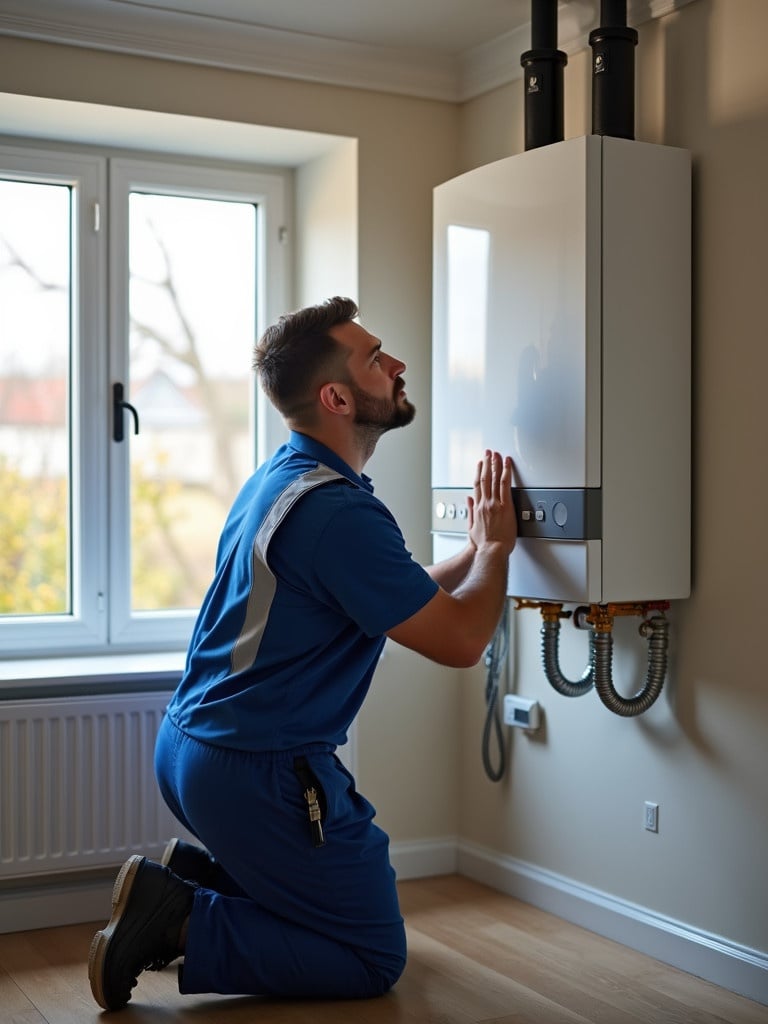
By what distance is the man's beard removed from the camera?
2.80m

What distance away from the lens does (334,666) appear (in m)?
2.70

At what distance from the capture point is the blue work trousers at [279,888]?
2625mm

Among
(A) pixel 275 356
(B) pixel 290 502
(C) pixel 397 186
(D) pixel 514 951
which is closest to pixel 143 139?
(C) pixel 397 186

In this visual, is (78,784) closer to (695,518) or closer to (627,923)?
(627,923)

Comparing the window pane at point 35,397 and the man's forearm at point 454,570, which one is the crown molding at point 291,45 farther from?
the man's forearm at point 454,570

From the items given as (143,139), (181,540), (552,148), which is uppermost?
(143,139)

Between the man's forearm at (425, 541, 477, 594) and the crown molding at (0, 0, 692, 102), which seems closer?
the man's forearm at (425, 541, 477, 594)

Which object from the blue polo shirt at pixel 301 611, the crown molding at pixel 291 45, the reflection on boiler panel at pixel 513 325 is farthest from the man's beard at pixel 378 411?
the crown molding at pixel 291 45

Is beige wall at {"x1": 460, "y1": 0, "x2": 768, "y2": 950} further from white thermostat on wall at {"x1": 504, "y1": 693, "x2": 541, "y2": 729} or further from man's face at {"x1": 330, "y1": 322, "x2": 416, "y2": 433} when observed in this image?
man's face at {"x1": 330, "y1": 322, "x2": 416, "y2": 433}

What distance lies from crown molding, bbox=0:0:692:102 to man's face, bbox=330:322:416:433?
3.40 ft

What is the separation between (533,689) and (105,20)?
2.09 meters

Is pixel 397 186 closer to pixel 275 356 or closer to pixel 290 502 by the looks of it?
pixel 275 356

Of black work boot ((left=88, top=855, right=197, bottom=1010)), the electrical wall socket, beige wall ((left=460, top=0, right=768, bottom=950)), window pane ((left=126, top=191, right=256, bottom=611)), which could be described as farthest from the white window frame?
the electrical wall socket

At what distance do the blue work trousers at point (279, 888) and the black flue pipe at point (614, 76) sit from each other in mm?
1539
